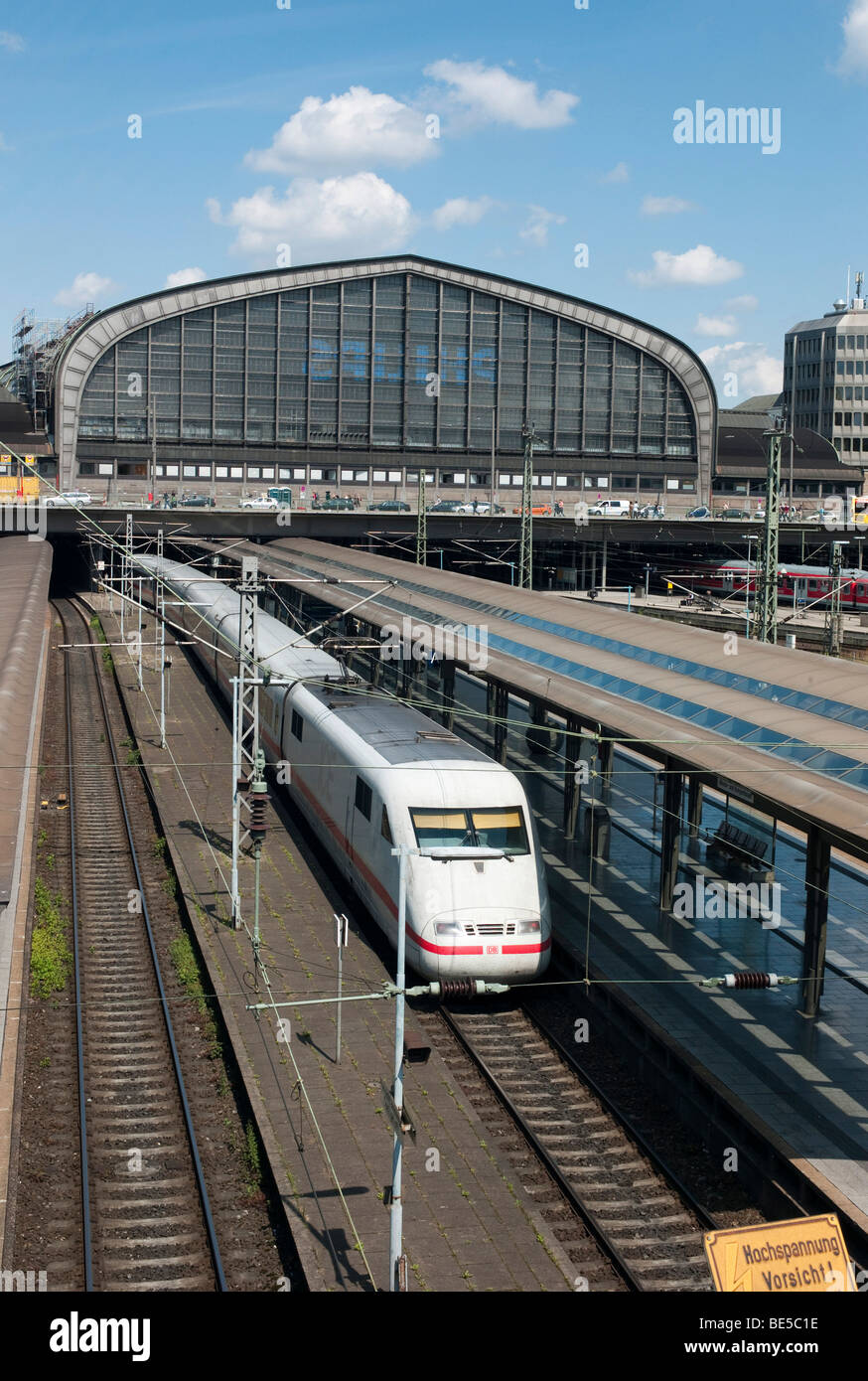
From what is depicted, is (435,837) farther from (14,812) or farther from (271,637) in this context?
(271,637)

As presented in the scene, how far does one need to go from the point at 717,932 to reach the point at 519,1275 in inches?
406

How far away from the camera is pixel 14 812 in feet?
60.0

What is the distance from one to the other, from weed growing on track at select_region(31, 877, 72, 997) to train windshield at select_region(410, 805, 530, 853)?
5960mm

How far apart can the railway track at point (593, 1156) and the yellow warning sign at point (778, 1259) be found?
2852 millimetres

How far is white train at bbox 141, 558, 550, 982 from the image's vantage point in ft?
60.7

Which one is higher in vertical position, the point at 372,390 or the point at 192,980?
the point at 372,390

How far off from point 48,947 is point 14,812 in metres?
3.82

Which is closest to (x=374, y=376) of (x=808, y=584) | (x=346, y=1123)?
(x=808, y=584)

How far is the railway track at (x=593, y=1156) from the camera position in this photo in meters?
13.1

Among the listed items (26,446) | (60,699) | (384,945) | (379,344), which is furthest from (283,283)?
(384,945)

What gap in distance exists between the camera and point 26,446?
295ft

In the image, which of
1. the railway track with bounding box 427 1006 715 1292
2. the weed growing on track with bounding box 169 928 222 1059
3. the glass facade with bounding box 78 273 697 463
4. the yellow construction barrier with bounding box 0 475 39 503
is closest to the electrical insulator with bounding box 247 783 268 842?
the weed growing on track with bounding box 169 928 222 1059

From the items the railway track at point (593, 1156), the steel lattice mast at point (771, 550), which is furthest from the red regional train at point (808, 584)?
the railway track at point (593, 1156)
